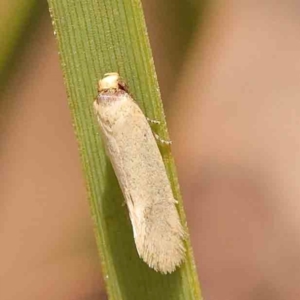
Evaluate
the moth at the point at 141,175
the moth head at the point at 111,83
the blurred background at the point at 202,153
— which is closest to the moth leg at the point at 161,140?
the moth at the point at 141,175

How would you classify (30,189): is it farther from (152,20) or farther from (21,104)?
(152,20)

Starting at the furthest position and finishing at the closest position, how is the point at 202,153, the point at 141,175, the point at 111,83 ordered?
1. the point at 202,153
2. the point at 141,175
3. the point at 111,83

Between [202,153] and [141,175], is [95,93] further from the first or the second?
[202,153]

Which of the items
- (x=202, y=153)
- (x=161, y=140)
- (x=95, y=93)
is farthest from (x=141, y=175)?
(x=202, y=153)

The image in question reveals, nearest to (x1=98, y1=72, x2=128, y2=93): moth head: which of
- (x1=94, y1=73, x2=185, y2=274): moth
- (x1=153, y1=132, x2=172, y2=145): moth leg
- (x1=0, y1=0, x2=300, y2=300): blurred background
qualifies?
(x1=94, y1=73, x2=185, y2=274): moth

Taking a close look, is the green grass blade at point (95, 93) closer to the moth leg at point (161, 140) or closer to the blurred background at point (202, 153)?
the moth leg at point (161, 140)

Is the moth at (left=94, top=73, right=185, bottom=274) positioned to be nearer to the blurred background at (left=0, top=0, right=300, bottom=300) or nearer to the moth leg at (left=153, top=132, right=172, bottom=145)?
the moth leg at (left=153, top=132, right=172, bottom=145)
